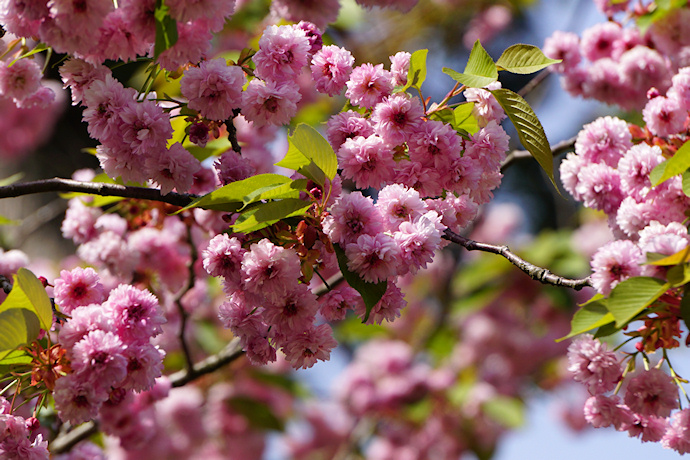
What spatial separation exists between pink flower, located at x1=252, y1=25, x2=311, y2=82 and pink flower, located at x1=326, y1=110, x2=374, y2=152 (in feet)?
0.47

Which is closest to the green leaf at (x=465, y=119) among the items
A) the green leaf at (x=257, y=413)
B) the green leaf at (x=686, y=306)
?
the green leaf at (x=686, y=306)

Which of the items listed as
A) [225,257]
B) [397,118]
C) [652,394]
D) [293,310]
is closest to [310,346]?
[293,310]

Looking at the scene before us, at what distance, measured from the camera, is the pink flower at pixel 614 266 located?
3.60ft

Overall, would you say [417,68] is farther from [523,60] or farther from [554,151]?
[554,151]

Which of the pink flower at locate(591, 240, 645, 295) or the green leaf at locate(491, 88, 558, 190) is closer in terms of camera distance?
the pink flower at locate(591, 240, 645, 295)

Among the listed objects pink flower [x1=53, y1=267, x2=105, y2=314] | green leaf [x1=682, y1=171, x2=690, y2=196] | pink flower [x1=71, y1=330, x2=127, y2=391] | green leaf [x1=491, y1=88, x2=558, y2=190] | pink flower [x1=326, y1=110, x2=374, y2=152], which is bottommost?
pink flower [x1=53, y1=267, x2=105, y2=314]

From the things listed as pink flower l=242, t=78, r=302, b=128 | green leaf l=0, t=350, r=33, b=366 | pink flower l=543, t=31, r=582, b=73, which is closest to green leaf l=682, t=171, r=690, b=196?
pink flower l=242, t=78, r=302, b=128

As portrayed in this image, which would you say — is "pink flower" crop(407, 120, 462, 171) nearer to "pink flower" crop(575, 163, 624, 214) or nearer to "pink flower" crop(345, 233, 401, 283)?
"pink flower" crop(345, 233, 401, 283)

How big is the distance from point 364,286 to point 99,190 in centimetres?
59

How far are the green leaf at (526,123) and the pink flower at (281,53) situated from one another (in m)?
0.38

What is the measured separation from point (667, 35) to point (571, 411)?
432cm

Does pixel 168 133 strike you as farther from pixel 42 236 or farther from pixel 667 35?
pixel 42 236

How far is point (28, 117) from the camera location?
4.89m

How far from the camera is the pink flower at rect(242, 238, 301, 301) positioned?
1088 millimetres
